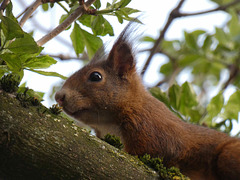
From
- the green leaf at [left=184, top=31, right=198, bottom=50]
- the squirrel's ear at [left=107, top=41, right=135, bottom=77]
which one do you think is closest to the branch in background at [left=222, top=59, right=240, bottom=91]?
the green leaf at [left=184, top=31, right=198, bottom=50]

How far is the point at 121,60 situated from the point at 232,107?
1.45m

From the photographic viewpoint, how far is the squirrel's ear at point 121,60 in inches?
160

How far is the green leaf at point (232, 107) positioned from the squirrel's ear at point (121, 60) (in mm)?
1234

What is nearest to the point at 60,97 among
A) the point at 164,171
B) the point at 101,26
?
the point at 101,26

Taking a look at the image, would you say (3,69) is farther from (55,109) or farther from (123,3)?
(123,3)

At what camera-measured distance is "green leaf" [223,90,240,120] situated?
13.4 feet

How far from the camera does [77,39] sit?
342 cm

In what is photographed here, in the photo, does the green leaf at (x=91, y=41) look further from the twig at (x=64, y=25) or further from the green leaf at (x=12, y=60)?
the green leaf at (x=12, y=60)

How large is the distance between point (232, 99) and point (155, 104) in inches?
37.3

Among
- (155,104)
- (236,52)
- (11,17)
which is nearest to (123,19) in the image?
(11,17)

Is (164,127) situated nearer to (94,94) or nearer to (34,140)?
(94,94)

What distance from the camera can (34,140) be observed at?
6.65ft

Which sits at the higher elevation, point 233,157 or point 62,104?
point 62,104

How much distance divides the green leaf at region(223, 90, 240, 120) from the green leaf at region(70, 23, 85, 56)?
1913mm
